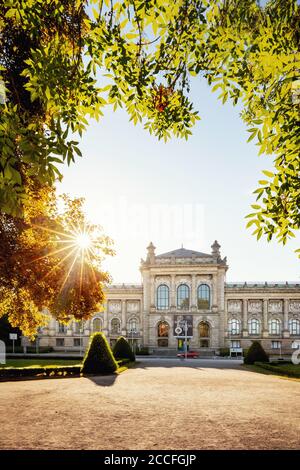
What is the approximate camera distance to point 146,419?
28.8 feet

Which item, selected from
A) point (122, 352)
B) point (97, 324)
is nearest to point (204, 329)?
point (97, 324)

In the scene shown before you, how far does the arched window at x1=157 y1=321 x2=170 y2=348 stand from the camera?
215ft

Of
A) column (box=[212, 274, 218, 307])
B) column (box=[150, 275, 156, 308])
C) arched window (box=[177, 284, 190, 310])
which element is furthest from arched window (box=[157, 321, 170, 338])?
column (box=[212, 274, 218, 307])

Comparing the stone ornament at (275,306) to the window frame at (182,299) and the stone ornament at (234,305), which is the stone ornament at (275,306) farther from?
the window frame at (182,299)

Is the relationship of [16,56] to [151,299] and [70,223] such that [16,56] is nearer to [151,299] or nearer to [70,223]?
[70,223]

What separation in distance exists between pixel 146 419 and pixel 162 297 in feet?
194

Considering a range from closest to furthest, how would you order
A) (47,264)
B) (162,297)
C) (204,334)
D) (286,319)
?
(47,264) → (286,319) → (204,334) → (162,297)

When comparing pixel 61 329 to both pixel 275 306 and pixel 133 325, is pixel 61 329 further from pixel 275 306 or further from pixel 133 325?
pixel 275 306

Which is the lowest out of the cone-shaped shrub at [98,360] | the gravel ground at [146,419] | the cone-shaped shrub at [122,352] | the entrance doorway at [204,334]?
the entrance doorway at [204,334]

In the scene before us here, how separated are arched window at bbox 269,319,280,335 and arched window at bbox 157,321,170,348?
1745cm

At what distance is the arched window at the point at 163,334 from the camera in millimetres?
65500

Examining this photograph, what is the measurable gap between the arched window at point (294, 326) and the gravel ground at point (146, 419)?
180ft

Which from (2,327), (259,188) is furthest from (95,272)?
(2,327)

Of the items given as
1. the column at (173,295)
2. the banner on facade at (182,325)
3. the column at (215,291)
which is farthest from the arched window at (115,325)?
the column at (215,291)
